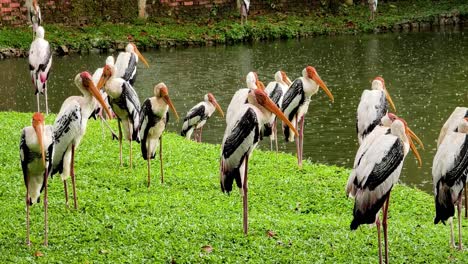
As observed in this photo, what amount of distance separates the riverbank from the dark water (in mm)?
876

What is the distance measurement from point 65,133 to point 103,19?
745 inches


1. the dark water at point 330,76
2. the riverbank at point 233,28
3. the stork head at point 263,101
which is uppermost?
the stork head at point 263,101

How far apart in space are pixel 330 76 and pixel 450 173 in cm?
1222

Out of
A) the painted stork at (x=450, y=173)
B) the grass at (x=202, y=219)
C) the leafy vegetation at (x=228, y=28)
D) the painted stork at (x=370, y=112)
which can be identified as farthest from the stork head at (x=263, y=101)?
Result: the leafy vegetation at (x=228, y=28)

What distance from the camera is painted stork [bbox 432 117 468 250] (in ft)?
25.6

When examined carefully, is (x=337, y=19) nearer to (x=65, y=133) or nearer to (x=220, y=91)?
(x=220, y=91)

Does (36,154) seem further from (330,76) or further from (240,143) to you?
(330,76)

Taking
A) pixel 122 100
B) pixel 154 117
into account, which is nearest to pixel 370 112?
pixel 154 117

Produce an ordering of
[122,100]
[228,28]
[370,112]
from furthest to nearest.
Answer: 1. [228,28]
2. [122,100]
3. [370,112]

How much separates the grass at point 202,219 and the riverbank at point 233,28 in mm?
13389

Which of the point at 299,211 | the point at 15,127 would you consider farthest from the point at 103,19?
the point at 299,211

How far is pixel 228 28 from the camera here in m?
26.8

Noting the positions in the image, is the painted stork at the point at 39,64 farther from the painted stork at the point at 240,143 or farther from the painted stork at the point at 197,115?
the painted stork at the point at 240,143

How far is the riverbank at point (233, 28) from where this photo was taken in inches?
972
